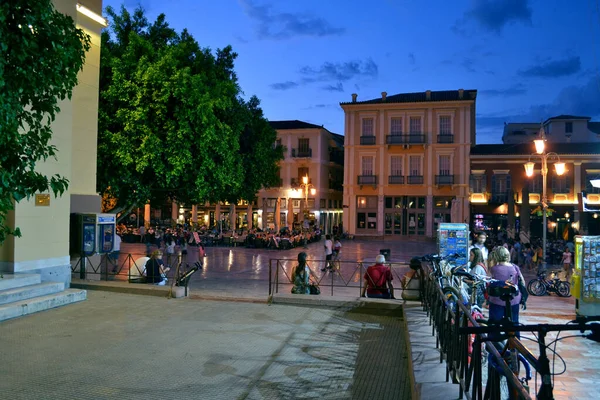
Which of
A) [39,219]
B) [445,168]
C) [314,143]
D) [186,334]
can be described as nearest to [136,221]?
[314,143]

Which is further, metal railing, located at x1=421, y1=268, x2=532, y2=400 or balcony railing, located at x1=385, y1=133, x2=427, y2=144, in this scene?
balcony railing, located at x1=385, y1=133, x2=427, y2=144

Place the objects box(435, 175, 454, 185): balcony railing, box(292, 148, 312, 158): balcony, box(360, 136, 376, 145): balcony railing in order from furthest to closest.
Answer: box(292, 148, 312, 158): balcony → box(360, 136, 376, 145): balcony railing → box(435, 175, 454, 185): balcony railing

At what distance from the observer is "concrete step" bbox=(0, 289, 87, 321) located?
28.6 feet

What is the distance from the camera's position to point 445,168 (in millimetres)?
41156

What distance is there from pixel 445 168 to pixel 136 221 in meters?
31.3

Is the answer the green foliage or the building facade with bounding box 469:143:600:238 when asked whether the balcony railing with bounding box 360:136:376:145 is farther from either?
the green foliage

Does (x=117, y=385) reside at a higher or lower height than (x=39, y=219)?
lower

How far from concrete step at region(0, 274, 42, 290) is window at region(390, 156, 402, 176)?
34.9 meters

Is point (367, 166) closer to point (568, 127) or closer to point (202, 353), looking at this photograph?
point (568, 127)

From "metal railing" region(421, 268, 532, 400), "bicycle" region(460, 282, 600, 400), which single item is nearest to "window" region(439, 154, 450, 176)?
"metal railing" region(421, 268, 532, 400)

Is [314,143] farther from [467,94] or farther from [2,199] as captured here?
[2,199]

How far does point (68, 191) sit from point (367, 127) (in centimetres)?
3319

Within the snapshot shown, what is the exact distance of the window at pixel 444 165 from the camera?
135 feet

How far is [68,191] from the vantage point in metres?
12.7
